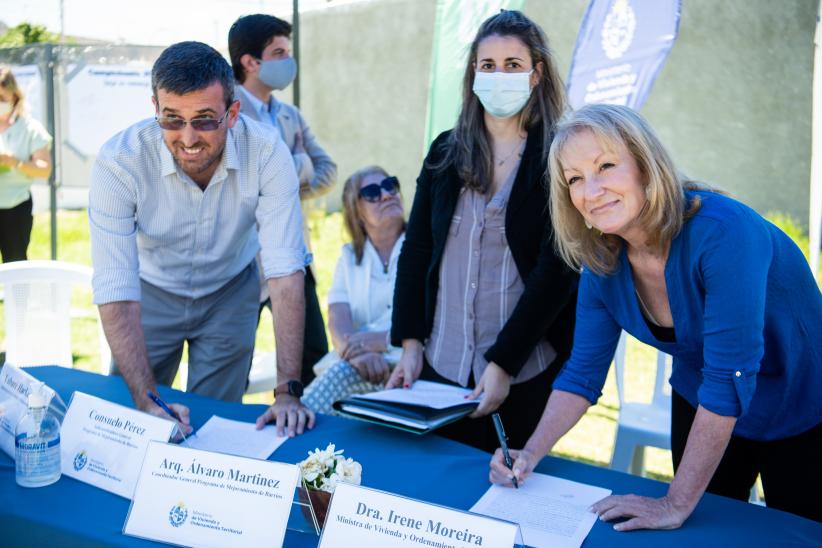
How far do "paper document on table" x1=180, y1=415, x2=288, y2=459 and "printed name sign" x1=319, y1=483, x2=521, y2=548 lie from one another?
581 mm

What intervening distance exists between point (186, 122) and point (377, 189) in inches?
54.3

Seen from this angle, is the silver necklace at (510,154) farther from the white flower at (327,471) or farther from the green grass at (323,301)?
the green grass at (323,301)

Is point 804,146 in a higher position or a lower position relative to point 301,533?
higher

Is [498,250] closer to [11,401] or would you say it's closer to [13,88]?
[11,401]

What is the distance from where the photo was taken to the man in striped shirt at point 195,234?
2.10 m

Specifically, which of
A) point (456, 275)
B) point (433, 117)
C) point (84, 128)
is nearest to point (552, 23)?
point (433, 117)

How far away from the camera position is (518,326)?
7.00 feet

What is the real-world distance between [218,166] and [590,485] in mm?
1363

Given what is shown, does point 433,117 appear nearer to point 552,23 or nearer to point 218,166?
point 218,166

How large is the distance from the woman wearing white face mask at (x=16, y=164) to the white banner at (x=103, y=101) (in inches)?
18.3

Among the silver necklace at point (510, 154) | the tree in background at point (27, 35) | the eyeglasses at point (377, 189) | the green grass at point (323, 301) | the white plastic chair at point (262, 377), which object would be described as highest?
the tree in background at point (27, 35)

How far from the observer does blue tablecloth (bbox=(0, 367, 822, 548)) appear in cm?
148

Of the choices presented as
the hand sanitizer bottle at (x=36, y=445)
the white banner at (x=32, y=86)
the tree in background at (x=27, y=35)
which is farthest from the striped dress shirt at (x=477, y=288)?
the tree in background at (x=27, y=35)

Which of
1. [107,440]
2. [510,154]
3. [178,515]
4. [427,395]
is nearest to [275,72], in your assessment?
[510,154]
